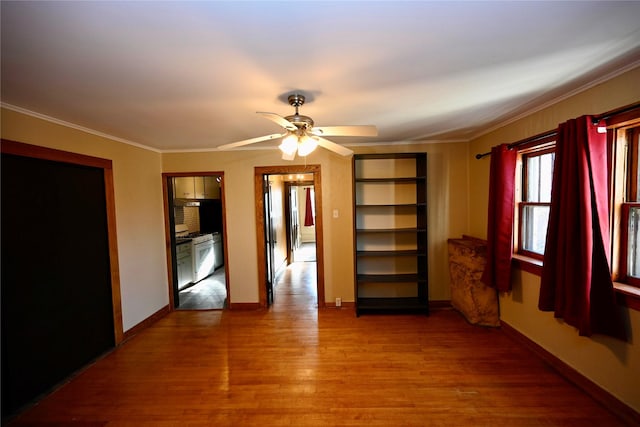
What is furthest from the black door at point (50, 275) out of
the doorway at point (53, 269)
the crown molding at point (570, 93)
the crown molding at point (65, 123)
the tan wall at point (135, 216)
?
the crown molding at point (570, 93)

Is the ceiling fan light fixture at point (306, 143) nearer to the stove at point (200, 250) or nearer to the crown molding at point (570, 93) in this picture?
the crown molding at point (570, 93)

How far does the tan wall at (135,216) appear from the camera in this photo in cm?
237

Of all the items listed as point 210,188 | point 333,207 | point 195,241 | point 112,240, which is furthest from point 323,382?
point 210,188

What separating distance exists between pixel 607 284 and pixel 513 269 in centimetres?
95

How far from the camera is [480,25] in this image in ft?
3.71

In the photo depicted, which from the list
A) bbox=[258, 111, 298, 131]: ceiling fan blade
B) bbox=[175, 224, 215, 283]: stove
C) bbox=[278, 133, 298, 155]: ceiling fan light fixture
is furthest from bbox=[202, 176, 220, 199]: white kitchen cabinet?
bbox=[258, 111, 298, 131]: ceiling fan blade

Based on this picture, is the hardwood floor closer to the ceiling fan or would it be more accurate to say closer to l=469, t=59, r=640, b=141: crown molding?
the ceiling fan

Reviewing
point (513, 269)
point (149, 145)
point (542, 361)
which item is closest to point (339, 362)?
point (542, 361)

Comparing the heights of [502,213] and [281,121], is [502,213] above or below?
below

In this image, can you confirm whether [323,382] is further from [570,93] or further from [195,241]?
[195,241]

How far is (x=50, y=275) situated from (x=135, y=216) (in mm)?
997

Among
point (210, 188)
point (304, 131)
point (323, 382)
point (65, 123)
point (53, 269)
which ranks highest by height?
point (65, 123)

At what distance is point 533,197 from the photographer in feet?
8.08

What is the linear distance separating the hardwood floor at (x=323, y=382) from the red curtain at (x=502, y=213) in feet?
2.37
